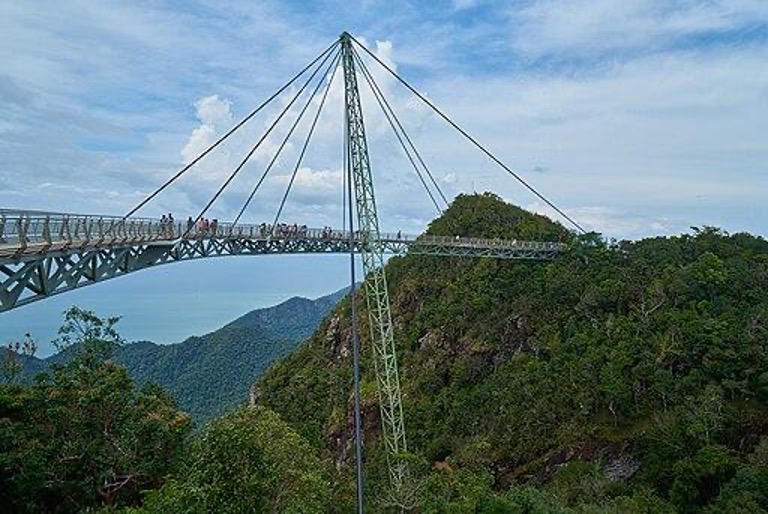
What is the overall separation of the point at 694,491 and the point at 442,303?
25329mm

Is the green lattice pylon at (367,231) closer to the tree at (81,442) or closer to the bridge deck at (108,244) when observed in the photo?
the bridge deck at (108,244)

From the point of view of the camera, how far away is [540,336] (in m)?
37.6

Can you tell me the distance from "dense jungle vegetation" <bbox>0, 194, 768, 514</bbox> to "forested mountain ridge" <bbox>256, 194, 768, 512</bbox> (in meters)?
0.10

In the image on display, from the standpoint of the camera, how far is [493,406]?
3503 cm

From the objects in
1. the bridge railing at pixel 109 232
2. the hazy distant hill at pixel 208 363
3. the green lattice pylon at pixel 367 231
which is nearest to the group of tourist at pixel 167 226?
the bridge railing at pixel 109 232

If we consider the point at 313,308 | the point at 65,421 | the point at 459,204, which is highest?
the point at 459,204

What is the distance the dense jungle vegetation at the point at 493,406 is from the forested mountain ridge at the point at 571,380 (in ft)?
0.32

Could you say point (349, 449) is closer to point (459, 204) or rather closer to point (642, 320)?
point (642, 320)

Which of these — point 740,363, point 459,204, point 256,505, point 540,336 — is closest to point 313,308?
point 459,204

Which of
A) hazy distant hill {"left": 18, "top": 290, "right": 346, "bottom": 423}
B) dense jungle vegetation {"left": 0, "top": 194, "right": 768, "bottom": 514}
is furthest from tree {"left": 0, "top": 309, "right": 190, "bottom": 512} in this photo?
hazy distant hill {"left": 18, "top": 290, "right": 346, "bottom": 423}

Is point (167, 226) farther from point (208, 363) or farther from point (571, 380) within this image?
point (208, 363)

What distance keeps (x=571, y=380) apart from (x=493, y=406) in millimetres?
5211

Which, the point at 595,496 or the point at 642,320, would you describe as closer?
the point at 595,496

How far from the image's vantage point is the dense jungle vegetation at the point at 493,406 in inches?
667
